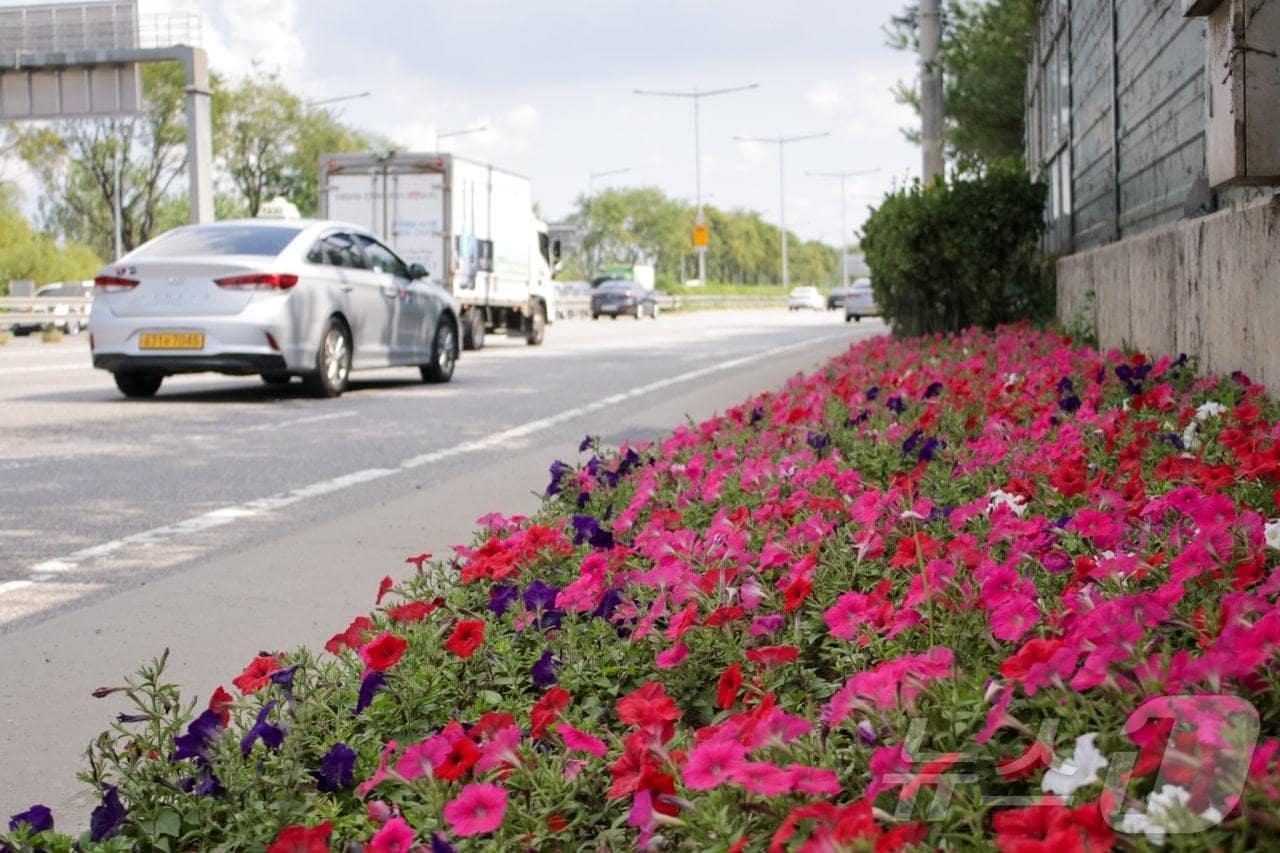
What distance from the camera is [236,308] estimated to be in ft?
44.3

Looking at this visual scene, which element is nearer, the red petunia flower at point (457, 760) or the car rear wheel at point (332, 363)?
the red petunia flower at point (457, 760)

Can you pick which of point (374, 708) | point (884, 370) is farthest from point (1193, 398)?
point (884, 370)

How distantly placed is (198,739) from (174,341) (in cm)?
1128

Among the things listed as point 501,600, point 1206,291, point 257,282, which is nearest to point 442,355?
point 257,282

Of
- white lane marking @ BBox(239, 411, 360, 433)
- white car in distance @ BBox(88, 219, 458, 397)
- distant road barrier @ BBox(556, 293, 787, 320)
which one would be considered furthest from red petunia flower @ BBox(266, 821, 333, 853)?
distant road barrier @ BBox(556, 293, 787, 320)

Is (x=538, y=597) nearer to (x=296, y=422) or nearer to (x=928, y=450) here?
(x=928, y=450)

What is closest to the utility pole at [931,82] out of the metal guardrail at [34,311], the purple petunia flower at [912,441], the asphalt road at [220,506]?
the asphalt road at [220,506]

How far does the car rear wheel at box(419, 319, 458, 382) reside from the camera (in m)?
16.3

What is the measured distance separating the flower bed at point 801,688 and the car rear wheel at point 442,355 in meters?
11.6

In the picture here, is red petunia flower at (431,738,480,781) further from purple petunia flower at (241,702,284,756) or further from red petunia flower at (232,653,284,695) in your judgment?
red petunia flower at (232,653,284,695)

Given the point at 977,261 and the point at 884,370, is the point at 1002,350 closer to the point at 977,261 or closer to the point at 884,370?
the point at 884,370

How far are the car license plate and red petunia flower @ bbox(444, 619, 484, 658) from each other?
1088 cm

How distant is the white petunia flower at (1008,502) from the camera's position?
3.96 metres

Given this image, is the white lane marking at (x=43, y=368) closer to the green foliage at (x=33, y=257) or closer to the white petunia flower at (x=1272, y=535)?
the white petunia flower at (x=1272, y=535)
